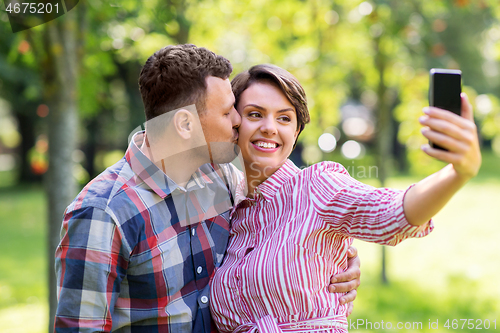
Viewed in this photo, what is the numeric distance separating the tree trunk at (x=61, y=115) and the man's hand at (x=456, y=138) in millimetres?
2642

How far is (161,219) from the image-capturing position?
75.4 inches

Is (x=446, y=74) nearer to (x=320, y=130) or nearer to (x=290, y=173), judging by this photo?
(x=290, y=173)

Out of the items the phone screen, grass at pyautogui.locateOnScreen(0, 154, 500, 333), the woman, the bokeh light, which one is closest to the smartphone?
the phone screen

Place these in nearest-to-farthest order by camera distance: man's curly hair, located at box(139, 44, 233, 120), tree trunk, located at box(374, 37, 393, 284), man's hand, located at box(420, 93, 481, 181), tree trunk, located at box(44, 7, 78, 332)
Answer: man's hand, located at box(420, 93, 481, 181) < man's curly hair, located at box(139, 44, 233, 120) < tree trunk, located at box(44, 7, 78, 332) < tree trunk, located at box(374, 37, 393, 284)

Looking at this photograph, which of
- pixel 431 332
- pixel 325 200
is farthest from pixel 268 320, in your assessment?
pixel 431 332

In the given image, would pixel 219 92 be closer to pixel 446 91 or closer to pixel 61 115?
pixel 446 91

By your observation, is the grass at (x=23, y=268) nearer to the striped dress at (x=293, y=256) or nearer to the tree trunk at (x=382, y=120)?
the striped dress at (x=293, y=256)

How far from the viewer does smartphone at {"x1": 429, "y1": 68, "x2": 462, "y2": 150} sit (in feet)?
3.83

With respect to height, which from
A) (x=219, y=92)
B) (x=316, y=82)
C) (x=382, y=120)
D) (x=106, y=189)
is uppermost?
(x=316, y=82)

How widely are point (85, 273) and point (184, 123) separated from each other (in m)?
0.81

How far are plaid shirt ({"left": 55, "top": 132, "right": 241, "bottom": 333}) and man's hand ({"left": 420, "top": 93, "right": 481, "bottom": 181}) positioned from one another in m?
1.18

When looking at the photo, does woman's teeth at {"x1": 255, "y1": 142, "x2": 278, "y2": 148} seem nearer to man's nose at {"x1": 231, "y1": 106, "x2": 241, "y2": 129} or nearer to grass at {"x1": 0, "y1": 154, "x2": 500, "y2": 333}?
man's nose at {"x1": 231, "y1": 106, "x2": 241, "y2": 129}

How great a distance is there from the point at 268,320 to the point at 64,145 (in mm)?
2068

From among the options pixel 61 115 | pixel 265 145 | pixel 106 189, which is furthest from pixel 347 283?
pixel 61 115
